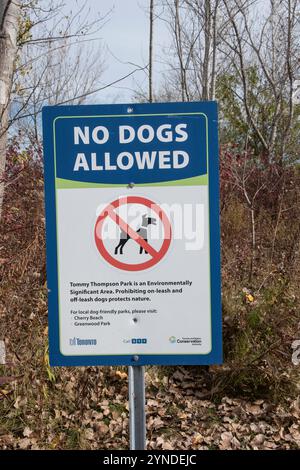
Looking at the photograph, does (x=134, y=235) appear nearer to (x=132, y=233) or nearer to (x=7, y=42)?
(x=132, y=233)

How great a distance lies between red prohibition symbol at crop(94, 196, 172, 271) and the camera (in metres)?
1.89

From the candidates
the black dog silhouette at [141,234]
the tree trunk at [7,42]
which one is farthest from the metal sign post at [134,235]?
the tree trunk at [7,42]

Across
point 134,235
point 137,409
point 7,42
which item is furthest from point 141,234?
point 7,42

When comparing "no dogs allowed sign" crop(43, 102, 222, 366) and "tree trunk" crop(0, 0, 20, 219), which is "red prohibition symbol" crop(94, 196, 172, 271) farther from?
"tree trunk" crop(0, 0, 20, 219)

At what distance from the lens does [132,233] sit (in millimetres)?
1893

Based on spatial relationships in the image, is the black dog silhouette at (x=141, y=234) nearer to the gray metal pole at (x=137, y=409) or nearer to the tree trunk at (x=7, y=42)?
the gray metal pole at (x=137, y=409)

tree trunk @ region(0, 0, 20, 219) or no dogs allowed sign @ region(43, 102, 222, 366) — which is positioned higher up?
tree trunk @ region(0, 0, 20, 219)

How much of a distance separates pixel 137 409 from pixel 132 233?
697mm

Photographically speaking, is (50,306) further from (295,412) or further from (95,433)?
(295,412)

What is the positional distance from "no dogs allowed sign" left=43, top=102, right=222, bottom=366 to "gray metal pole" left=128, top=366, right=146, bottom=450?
11 cm

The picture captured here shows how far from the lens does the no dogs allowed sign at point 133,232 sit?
1.89 metres

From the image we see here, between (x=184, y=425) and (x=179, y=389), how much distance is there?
1.45 ft

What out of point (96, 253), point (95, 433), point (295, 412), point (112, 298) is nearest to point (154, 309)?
point (112, 298)

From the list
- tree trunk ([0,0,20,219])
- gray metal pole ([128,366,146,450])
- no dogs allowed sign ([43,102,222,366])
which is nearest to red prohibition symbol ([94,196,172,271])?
no dogs allowed sign ([43,102,222,366])
